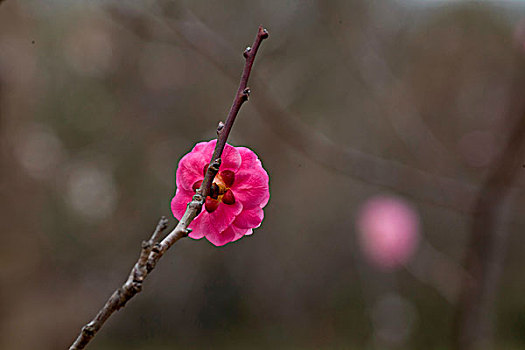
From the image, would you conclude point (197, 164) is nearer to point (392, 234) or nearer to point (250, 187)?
point (250, 187)

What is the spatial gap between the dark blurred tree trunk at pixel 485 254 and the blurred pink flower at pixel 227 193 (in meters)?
0.75

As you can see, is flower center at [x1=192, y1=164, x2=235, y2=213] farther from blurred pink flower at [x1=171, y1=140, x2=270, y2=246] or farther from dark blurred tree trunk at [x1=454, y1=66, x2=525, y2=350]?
dark blurred tree trunk at [x1=454, y1=66, x2=525, y2=350]

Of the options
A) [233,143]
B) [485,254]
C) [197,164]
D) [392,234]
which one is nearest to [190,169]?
[197,164]

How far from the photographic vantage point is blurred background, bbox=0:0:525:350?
399 centimetres

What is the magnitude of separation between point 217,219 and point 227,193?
24mm

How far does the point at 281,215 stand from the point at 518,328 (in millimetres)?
2320

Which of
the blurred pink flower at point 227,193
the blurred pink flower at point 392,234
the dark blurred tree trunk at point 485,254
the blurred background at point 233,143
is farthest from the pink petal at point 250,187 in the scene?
the blurred background at point 233,143

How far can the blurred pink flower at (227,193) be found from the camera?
0.46 metres

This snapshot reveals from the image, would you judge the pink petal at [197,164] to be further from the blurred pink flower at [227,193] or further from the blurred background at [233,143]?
the blurred background at [233,143]

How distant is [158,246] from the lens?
1.26ft

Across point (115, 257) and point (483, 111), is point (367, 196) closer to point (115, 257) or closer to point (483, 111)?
point (483, 111)

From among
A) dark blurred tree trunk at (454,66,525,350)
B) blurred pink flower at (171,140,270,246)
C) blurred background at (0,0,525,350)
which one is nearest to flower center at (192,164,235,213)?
blurred pink flower at (171,140,270,246)

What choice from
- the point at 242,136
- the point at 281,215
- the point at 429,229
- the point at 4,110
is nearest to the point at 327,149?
the point at 242,136

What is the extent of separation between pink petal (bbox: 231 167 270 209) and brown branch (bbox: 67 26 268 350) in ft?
0.25
